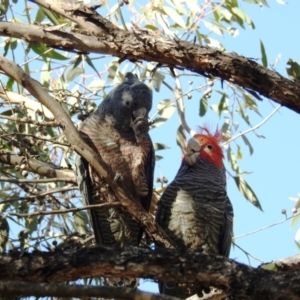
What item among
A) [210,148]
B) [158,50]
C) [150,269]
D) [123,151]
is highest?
[210,148]

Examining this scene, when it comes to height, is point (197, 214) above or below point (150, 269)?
above

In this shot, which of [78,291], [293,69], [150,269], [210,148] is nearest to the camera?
[78,291]

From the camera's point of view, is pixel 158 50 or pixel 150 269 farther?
pixel 158 50

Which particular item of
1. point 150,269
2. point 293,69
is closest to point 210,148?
point 293,69

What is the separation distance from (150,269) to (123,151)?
1778 millimetres

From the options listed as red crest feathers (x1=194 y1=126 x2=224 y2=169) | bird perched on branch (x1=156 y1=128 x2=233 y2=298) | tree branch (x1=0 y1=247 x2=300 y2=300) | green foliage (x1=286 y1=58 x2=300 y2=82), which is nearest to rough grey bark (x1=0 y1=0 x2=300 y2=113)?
green foliage (x1=286 y1=58 x2=300 y2=82)

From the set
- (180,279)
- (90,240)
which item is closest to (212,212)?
(90,240)

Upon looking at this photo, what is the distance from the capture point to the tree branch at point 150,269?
6.84 ft

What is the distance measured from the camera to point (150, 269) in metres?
2.16

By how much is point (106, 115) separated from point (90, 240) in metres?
0.73

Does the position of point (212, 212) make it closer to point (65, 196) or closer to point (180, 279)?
point (65, 196)

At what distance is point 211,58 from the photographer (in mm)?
2686

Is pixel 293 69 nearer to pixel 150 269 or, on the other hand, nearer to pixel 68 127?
pixel 68 127

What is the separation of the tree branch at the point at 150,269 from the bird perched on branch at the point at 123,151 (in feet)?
5.23
